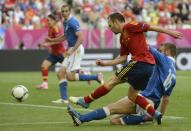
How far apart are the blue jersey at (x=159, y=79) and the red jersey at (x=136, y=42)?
261 millimetres

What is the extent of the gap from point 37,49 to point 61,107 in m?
16.3

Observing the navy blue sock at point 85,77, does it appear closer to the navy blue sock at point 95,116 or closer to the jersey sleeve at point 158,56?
the jersey sleeve at point 158,56

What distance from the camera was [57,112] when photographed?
1465 cm

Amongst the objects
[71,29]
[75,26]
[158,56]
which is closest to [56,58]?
[71,29]

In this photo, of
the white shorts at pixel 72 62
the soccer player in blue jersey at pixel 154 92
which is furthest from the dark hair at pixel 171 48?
the white shorts at pixel 72 62

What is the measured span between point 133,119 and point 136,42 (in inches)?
51.7

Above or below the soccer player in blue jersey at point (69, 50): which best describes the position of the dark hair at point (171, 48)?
above

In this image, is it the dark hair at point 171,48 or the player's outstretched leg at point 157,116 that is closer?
A: the player's outstretched leg at point 157,116

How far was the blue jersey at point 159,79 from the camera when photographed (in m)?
12.3

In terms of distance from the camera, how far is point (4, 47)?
109 feet

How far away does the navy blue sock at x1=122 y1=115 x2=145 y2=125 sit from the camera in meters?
12.2

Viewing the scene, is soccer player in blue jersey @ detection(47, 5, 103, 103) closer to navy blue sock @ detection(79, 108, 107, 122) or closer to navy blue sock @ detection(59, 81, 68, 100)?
navy blue sock @ detection(59, 81, 68, 100)

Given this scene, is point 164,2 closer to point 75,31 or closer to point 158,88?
point 75,31

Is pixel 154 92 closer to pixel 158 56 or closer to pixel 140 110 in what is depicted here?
pixel 140 110
